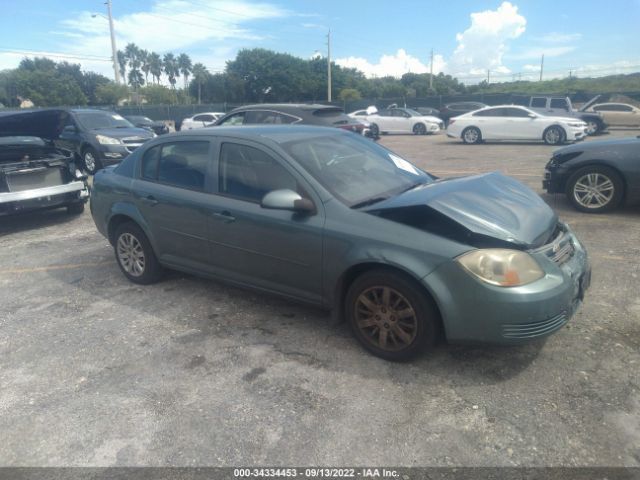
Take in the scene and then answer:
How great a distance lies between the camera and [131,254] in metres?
4.91

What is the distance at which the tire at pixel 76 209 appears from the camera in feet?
26.7

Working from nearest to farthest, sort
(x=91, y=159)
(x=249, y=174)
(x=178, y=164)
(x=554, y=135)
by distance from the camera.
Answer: (x=249, y=174), (x=178, y=164), (x=91, y=159), (x=554, y=135)

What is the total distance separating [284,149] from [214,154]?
2.28 ft

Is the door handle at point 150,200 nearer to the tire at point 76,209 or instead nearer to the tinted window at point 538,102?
the tire at point 76,209

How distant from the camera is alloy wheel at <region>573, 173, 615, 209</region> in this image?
682cm

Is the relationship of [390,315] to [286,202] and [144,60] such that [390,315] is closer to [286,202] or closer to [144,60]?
[286,202]

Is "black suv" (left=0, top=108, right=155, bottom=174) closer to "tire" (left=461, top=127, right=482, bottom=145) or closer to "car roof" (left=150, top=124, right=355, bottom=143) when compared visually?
"car roof" (left=150, top=124, right=355, bottom=143)

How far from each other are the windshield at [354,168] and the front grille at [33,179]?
511 centimetres

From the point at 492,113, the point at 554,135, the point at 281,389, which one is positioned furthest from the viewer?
the point at 492,113

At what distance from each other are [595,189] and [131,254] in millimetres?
6159

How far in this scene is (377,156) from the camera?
433 cm

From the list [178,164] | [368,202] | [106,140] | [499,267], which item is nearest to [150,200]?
[178,164]

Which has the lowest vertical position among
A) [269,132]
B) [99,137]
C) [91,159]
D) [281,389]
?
[281,389]

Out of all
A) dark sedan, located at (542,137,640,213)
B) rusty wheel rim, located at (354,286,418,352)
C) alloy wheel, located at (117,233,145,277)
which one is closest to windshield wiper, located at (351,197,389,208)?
rusty wheel rim, located at (354,286,418,352)
